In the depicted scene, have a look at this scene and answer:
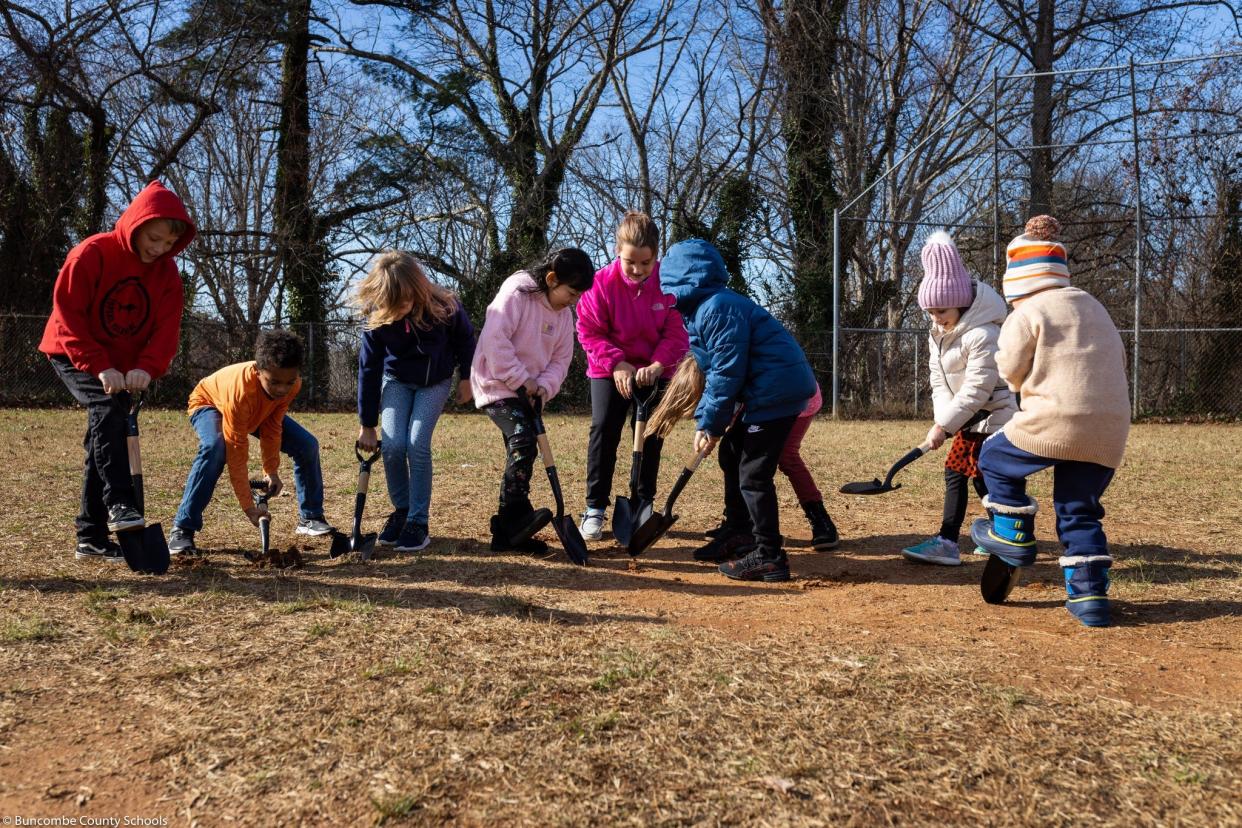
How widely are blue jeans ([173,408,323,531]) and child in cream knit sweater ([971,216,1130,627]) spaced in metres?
3.69

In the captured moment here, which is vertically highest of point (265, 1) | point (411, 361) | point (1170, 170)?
point (265, 1)

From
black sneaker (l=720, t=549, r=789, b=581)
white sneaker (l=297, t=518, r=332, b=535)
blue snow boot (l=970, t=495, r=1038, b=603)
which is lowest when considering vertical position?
black sneaker (l=720, t=549, r=789, b=581)

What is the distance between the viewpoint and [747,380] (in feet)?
14.9

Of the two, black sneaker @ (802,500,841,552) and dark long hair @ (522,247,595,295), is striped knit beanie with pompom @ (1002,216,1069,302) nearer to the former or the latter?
black sneaker @ (802,500,841,552)

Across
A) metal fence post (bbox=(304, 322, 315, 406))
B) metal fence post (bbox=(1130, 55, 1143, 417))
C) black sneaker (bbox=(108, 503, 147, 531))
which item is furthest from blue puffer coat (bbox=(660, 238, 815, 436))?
metal fence post (bbox=(304, 322, 315, 406))

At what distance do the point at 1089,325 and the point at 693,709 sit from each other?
2.20m

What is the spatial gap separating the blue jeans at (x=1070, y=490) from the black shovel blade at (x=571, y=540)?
6.80 ft

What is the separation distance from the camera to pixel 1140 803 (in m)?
2.14

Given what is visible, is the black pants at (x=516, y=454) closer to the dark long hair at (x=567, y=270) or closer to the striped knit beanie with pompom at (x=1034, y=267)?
the dark long hair at (x=567, y=270)

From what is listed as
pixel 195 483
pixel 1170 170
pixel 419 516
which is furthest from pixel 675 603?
pixel 1170 170

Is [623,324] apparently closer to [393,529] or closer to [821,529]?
[821,529]

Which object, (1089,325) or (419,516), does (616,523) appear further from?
(1089,325)

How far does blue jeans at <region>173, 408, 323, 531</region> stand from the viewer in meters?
4.90

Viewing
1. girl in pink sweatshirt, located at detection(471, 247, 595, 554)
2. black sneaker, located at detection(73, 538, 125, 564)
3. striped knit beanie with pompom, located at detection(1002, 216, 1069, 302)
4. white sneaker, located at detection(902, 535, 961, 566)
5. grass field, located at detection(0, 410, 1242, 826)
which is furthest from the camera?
girl in pink sweatshirt, located at detection(471, 247, 595, 554)
